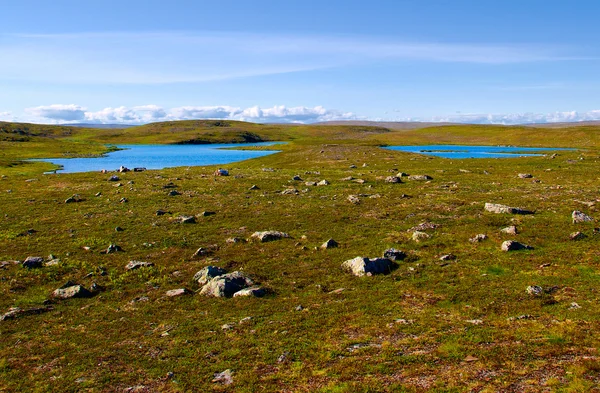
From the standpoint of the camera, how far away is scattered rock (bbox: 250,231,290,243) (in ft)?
91.6

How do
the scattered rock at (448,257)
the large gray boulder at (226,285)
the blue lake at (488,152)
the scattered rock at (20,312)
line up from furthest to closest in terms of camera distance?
the blue lake at (488,152), the scattered rock at (448,257), the large gray boulder at (226,285), the scattered rock at (20,312)

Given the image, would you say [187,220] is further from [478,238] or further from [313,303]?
[478,238]

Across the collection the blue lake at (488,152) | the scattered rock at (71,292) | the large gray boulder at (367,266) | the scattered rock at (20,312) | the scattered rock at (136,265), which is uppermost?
the blue lake at (488,152)

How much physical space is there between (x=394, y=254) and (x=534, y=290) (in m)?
7.40

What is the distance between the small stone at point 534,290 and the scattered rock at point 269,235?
15.4 metres

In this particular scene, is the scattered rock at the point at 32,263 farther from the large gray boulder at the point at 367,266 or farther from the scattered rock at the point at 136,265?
the large gray boulder at the point at 367,266

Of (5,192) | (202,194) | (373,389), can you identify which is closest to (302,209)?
(202,194)

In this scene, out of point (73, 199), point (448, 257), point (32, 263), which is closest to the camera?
point (448, 257)

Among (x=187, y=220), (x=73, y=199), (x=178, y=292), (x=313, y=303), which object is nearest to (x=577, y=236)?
(x=313, y=303)

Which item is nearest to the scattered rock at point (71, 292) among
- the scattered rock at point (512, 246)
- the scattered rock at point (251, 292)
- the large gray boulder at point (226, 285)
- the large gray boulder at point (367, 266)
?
the large gray boulder at point (226, 285)

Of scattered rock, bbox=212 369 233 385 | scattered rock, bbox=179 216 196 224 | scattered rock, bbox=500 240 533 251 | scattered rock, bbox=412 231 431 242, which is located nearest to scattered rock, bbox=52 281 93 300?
scattered rock, bbox=212 369 233 385

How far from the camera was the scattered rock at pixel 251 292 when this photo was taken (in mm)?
19109

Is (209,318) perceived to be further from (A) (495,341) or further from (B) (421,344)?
(A) (495,341)

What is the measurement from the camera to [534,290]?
17.4 m
